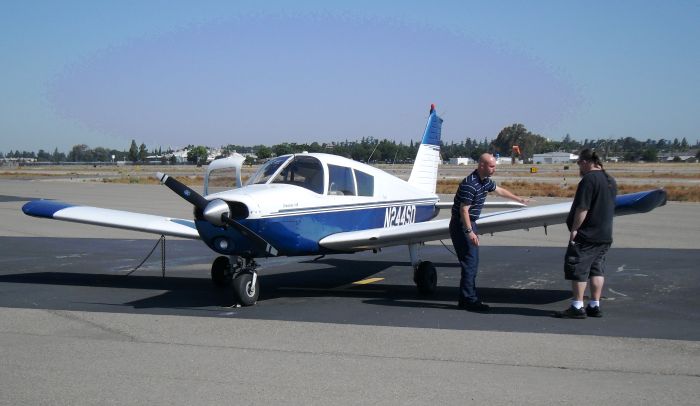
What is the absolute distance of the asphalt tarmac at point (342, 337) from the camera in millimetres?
5508

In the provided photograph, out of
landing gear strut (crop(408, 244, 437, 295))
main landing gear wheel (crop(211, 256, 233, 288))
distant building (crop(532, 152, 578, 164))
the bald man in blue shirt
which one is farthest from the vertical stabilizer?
distant building (crop(532, 152, 578, 164))

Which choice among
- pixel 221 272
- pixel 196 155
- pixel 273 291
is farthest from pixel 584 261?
pixel 196 155

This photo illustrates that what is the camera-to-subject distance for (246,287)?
363 inches

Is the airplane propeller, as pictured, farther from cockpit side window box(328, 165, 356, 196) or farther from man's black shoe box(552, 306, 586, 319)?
man's black shoe box(552, 306, 586, 319)

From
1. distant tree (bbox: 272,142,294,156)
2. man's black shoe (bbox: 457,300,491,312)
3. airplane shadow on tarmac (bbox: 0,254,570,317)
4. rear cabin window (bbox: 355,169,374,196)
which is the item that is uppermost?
distant tree (bbox: 272,142,294,156)

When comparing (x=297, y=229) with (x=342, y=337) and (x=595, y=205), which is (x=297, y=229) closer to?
(x=342, y=337)

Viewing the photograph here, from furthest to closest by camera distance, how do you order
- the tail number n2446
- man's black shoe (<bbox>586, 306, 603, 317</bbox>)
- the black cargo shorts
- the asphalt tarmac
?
the tail number n2446 < man's black shoe (<bbox>586, 306, 603, 317</bbox>) < the black cargo shorts < the asphalt tarmac

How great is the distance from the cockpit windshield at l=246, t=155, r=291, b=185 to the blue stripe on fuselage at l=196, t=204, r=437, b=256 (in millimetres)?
833

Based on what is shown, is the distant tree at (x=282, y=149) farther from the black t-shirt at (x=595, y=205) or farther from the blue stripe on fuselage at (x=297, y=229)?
the black t-shirt at (x=595, y=205)

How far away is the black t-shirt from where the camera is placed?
8.12 meters

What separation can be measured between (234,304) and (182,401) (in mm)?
4096

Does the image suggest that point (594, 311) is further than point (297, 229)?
No

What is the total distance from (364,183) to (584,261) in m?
3.90

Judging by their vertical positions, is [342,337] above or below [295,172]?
below
